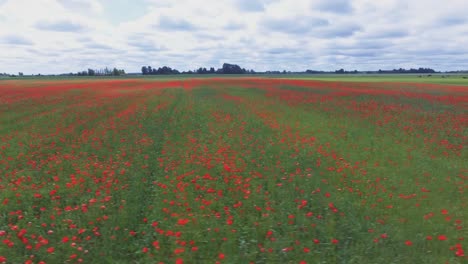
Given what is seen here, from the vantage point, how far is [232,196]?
26.0 ft

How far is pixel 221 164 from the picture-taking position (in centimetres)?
1025

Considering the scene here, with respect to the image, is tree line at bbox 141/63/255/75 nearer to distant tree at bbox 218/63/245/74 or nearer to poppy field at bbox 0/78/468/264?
distant tree at bbox 218/63/245/74

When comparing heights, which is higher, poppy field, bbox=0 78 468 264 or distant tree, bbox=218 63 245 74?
distant tree, bbox=218 63 245 74

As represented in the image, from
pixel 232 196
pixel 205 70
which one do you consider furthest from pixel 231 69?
pixel 232 196

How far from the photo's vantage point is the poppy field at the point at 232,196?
18.5 ft

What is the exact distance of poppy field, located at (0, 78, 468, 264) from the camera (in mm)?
5625

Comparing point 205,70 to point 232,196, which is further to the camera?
point 205,70

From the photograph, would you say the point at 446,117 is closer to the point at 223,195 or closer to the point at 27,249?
the point at 223,195

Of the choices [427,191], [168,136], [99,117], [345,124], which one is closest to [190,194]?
[427,191]

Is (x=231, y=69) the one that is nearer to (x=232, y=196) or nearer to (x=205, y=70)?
(x=205, y=70)

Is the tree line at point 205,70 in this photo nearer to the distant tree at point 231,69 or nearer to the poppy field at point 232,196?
the distant tree at point 231,69

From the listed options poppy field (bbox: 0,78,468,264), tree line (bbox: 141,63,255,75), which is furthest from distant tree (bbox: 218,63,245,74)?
poppy field (bbox: 0,78,468,264)

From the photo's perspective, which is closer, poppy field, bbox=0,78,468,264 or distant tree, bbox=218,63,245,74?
poppy field, bbox=0,78,468,264

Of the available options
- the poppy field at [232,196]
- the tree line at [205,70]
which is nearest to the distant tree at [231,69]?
the tree line at [205,70]
